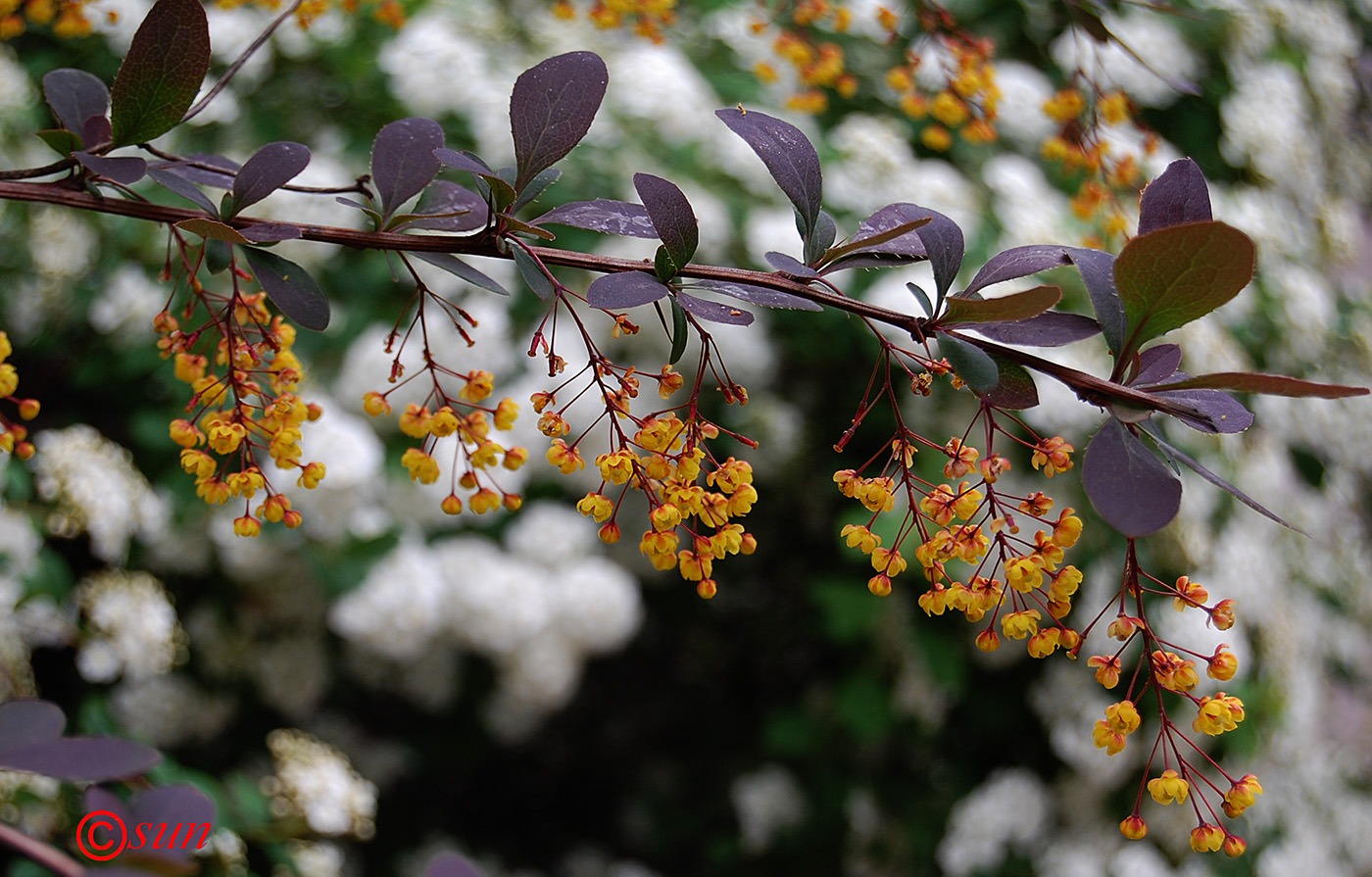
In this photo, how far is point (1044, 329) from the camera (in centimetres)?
46

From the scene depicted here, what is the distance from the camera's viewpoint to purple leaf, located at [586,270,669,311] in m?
0.43

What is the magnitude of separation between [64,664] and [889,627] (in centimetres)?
129

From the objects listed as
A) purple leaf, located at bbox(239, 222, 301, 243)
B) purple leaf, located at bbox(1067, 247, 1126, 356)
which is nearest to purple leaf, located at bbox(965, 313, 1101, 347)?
purple leaf, located at bbox(1067, 247, 1126, 356)

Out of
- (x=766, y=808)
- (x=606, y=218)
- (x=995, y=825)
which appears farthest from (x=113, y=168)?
(x=766, y=808)

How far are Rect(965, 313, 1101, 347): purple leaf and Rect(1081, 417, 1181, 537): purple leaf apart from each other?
48 mm

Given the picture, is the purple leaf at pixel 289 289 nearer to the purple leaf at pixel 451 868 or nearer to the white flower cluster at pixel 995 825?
the purple leaf at pixel 451 868

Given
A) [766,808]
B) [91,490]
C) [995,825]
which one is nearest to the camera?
[91,490]

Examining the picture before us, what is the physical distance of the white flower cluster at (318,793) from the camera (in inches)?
43.1

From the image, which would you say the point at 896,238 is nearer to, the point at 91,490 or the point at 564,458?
the point at 564,458

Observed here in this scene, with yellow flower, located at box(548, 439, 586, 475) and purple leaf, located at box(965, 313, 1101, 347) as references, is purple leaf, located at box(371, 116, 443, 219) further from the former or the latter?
purple leaf, located at box(965, 313, 1101, 347)

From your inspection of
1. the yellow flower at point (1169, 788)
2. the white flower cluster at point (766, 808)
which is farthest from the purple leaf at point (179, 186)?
the white flower cluster at point (766, 808)

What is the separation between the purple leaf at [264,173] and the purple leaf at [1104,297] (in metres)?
0.40

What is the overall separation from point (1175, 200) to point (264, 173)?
46 cm

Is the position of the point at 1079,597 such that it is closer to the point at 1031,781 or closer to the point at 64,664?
the point at 1031,781
